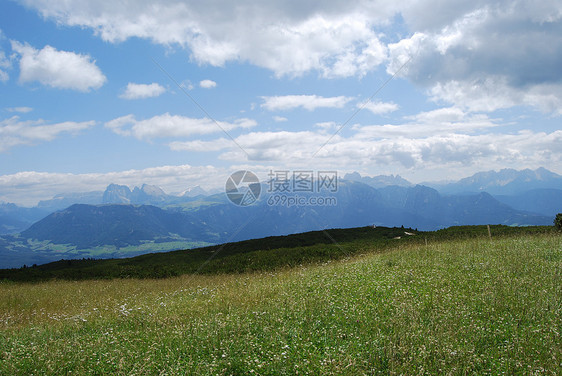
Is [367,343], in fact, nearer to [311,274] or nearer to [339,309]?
[339,309]

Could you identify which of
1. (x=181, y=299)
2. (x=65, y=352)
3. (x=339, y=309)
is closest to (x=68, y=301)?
(x=181, y=299)

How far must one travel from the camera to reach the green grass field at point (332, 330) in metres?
6.86

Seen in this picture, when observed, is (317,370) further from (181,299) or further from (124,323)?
(181,299)

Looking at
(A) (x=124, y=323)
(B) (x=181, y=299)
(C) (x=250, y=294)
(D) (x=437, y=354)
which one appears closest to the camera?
(D) (x=437, y=354)

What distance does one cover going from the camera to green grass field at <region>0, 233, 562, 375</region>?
6859mm

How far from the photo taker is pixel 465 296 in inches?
397

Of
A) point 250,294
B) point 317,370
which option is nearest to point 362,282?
point 250,294

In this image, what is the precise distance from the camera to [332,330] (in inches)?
334

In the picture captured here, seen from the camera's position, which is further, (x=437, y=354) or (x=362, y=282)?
(x=362, y=282)

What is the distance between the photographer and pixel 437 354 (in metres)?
7.04

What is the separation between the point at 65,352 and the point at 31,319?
6.88 meters

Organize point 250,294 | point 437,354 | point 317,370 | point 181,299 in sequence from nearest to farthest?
point 317,370 < point 437,354 < point 250,294 < point 181,299

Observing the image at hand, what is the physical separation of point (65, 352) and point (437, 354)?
8860 millimetres

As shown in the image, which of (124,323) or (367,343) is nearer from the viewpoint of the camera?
(367,343)
